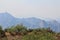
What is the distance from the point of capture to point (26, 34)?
311cm

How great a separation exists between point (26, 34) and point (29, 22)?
0.78ft

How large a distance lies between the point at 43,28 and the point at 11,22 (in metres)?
0.53

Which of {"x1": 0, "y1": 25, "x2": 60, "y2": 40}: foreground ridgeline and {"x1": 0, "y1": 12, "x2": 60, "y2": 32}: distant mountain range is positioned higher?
{"x1": 0, "y1": 12, "x2": 60, "y2": 32}: distant mountain range

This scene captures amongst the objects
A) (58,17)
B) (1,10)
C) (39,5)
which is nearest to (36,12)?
(39,5)

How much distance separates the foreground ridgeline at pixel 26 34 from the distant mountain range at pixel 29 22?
0.07 m

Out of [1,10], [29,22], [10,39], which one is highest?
[1,10]

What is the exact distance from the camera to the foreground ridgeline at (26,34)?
3.00 m

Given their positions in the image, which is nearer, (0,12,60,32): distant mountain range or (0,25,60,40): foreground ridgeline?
(0,25,60,40): foreground ridgeline

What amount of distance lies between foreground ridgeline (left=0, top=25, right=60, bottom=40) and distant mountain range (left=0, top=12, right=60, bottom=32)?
68 mm

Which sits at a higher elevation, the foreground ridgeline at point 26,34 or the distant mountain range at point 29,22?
the distant mountain range at point 29,22

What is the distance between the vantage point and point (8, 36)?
3.06 m

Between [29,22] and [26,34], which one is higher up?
[29,22]

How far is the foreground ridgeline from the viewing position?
9.84ft

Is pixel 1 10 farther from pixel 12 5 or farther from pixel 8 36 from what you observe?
pixel 8 36
